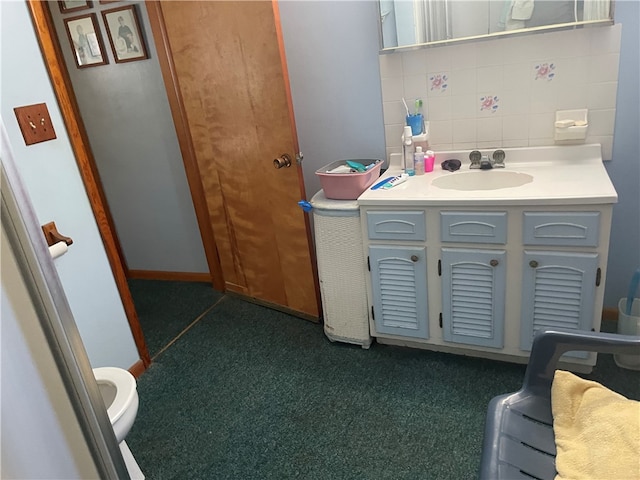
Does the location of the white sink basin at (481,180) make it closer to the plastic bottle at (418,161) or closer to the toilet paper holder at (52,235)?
the plastic bottle at (418,161)

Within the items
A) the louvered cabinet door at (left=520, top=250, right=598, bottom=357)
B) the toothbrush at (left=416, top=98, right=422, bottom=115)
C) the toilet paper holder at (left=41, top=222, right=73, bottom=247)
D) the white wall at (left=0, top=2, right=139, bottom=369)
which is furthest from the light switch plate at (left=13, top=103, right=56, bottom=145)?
the louvered cabinet door at (left=520, top=250, right=598, bottom=357)

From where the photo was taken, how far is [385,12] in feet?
6.79

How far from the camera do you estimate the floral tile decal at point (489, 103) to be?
2060 mm

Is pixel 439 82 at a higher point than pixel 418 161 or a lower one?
higher

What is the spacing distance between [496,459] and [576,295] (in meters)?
0.89

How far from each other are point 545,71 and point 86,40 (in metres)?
2.59

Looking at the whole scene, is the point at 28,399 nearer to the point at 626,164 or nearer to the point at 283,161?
the point at 283,161

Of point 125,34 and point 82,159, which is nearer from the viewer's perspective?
point 82,159

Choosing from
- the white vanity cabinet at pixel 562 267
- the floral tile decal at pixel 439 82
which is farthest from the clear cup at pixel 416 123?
the white vanity cabinet at pixel 562 267

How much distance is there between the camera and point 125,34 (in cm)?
272

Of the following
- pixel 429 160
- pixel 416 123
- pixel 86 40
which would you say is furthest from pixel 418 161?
pixel 86 40

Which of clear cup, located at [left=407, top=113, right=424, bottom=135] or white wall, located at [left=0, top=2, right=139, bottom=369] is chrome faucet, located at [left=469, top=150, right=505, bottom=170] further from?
white wall, located at [left=0, top=2, right=139, bottom=369]

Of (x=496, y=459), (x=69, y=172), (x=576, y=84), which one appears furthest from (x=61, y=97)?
(x=576, y=84)

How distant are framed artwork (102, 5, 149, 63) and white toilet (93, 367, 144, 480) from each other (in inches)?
76.4
